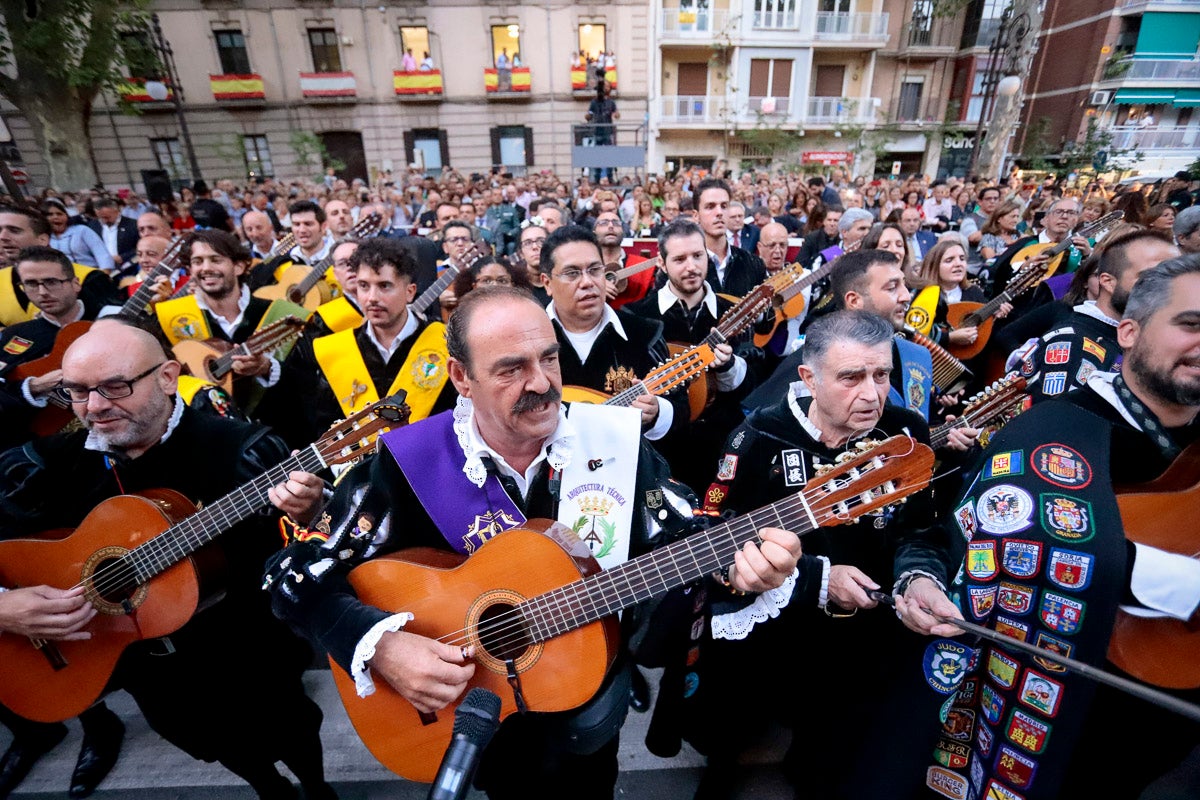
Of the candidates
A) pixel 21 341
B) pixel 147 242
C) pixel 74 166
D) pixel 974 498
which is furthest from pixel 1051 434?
pixel 74 166

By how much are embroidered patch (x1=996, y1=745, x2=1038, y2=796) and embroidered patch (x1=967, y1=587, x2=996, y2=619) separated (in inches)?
21.9

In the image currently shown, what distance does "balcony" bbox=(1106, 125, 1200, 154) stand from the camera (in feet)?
92.7

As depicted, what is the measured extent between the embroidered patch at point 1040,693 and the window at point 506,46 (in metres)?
29.4

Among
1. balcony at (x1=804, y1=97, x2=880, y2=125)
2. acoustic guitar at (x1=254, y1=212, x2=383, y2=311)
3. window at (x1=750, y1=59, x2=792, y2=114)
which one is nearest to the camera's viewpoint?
acoustic guitar at (x1=254, y1=212, x2=383, y2=311)

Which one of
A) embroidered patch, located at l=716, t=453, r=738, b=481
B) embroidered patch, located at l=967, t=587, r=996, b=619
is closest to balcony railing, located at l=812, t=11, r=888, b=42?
embroidered patch, located at l=716, t=453, r=738, b=481

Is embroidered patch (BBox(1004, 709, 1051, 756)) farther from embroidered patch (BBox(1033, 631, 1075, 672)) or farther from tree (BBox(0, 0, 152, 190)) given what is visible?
tree (BBox(0, 0, 152, 190))

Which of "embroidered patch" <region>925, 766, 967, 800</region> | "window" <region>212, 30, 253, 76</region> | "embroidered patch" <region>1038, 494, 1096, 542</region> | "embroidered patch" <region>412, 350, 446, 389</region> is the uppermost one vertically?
"window" <region>212, 30, 253, 76</region>

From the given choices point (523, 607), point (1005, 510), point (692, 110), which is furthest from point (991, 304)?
point (692, 110)

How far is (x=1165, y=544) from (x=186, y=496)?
3.99 m

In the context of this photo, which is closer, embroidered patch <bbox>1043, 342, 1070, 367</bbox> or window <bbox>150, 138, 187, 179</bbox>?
embroidered patch <bbox>1043, 342, 1070, 367</bbox>

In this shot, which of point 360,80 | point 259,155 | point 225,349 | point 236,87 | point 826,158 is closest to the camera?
point 225,349

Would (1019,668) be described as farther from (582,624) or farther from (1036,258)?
(1036,258)

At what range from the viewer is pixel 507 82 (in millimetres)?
25859

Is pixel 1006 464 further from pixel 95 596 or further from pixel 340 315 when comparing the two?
pixel 340 315
